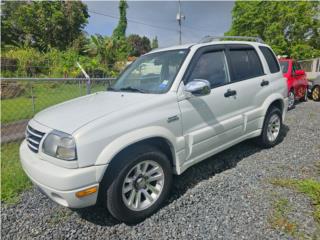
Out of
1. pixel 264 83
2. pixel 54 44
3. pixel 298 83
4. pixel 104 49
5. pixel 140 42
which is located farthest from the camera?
pixel 140 42

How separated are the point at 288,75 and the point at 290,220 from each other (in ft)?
22.3

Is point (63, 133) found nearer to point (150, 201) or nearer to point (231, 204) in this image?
point (150, 201)

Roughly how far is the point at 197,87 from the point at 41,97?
4.72 m

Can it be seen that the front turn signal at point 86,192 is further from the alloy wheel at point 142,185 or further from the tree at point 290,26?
the tree at point 290,26

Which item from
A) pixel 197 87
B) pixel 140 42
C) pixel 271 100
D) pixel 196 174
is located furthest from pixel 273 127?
pixel 140 42

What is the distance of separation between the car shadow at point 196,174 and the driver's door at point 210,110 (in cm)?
46

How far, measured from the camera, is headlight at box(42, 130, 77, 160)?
2.20 m

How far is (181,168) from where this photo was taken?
9.82 ft

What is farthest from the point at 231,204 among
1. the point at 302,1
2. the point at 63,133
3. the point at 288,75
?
the point at 302,1

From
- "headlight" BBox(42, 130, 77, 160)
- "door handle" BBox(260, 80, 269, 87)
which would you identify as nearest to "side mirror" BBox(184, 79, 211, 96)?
"headlight" BBox(42, 130, 77, 160)

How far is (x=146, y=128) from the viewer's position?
2.56 meters

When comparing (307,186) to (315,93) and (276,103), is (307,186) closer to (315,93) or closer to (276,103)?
(276,103)

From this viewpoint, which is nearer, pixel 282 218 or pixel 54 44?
pixel 282 218

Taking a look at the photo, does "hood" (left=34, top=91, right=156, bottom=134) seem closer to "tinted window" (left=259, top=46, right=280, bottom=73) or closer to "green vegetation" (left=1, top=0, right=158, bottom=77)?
"tinted window" (left=259, top=46, right=280, bottom=73)
